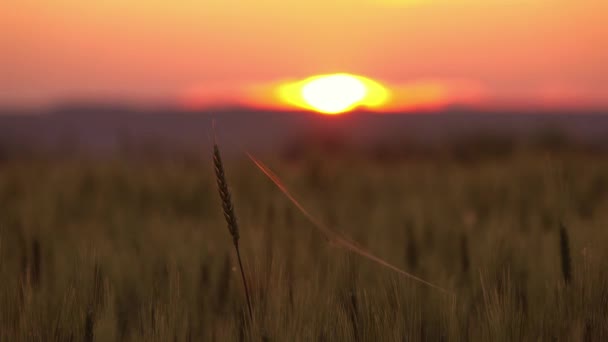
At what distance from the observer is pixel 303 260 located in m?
2.00

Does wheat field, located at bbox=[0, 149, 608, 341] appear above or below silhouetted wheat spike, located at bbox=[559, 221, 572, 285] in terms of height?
below

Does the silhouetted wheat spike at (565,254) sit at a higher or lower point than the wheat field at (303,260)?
higher

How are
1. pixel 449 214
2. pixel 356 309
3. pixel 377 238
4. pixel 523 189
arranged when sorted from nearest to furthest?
1. pixel 356 309
2. pixel 377 238
3. pixel 449 214
4. pixel 523 189

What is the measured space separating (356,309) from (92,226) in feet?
5.30

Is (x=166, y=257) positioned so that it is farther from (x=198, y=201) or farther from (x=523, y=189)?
(x=523, y=189)

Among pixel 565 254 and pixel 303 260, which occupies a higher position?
pixel 565 254

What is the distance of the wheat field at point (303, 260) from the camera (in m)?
1.37

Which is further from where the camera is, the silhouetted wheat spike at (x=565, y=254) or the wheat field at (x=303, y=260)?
the silhouetted wheat spike at (x=565, y=254)

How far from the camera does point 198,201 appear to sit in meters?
3.64

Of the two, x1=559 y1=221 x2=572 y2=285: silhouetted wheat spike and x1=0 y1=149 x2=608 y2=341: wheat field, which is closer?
x1=0 y1=149 x2=608 y2=341: wheat field

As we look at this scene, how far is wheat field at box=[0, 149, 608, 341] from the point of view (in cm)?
137

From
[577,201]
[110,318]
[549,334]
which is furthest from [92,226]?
[577,201]

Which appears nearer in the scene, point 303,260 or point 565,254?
point 565,254

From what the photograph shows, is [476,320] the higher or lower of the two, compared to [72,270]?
lower
